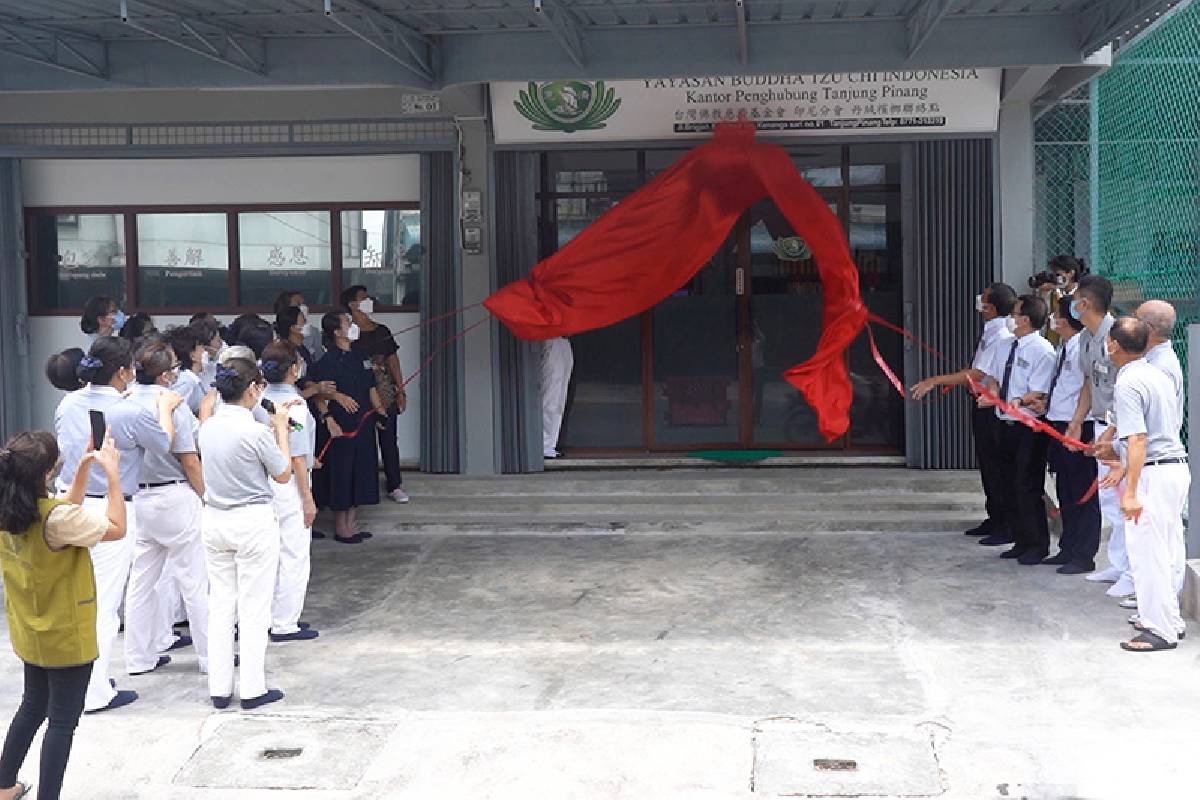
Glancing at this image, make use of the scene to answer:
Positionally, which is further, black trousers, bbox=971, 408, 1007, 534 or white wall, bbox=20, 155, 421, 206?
white wall, bbox=20, 155, 421, 206

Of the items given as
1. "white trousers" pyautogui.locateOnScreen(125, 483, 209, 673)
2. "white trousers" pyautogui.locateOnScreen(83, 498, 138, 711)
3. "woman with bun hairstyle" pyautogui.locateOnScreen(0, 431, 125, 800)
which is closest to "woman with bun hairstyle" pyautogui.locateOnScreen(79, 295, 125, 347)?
"white trousers" pyautogui.locateOnScreen(125, 483, 209, 673)

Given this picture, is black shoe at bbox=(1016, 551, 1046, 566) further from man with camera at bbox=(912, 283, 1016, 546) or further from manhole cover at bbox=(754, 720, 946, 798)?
manhole cover at bbox=(754, 720, 946, 798)

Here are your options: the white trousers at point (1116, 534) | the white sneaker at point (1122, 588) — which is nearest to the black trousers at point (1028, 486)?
the white trousers at point (1116, 534)

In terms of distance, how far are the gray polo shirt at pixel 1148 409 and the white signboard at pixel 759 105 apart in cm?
384

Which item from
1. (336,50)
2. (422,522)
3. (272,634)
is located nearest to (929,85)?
(336,50)

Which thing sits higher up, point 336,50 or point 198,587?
point 336,50

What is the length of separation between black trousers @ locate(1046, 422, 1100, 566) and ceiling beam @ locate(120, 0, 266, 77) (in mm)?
5944

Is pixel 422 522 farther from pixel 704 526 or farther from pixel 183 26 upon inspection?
pixel 183 26

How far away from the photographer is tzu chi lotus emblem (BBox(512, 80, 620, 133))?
1086 cm

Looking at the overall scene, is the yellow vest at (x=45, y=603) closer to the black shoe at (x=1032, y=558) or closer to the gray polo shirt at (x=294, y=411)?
the gray polo shirt at (x=294, y=411)

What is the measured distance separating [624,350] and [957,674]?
17.7 ft

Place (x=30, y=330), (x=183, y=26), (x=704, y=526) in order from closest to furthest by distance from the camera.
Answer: (x=183, y=26) < (x=704, y=526) < (x=30, y=330)

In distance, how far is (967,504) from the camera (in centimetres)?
1054

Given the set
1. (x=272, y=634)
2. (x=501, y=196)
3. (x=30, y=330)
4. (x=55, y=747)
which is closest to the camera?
(x=55, y=747)
